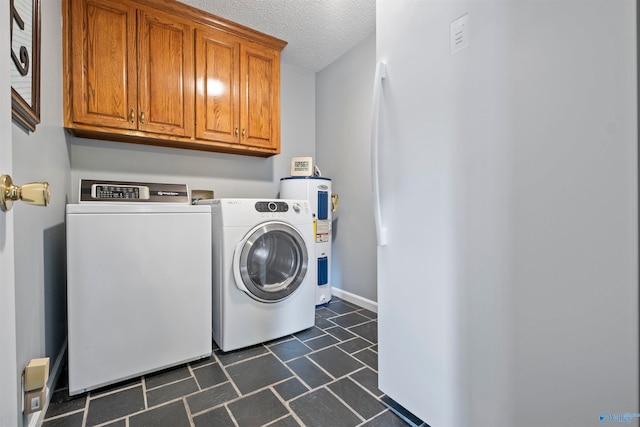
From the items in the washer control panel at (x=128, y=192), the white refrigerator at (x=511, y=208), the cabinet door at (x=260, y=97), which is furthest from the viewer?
the cabinet door at (x=260, y=97)

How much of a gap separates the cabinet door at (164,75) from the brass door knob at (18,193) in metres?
1.75

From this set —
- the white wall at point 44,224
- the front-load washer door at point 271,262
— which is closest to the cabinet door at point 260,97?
the front-load washer door at point 271,262

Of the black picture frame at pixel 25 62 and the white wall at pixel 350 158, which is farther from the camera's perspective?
the white wall at pixel 350 158

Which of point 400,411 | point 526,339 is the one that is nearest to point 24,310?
point 400,411

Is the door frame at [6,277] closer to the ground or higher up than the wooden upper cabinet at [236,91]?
closer to the ground

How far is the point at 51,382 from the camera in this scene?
1325 mm

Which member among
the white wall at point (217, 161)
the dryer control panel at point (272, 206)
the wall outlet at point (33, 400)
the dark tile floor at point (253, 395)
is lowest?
the dark tile floor at point (253, 395)

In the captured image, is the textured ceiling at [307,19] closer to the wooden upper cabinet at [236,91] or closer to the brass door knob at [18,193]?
the wooden upper cabinet at [236,91]

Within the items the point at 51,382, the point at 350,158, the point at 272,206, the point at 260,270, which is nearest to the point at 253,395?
the point at 260,270

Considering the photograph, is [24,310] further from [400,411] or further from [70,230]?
[400,411]

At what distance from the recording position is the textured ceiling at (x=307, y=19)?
2121 mm

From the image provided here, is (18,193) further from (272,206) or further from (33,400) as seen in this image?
(272,206)

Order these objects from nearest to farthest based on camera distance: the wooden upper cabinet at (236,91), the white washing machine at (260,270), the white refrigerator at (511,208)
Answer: the white refrigerator at (511,208) → the white washing machine at (260,270) → the wooden upper cabinet at (236,91)

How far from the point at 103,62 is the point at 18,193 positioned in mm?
1902
